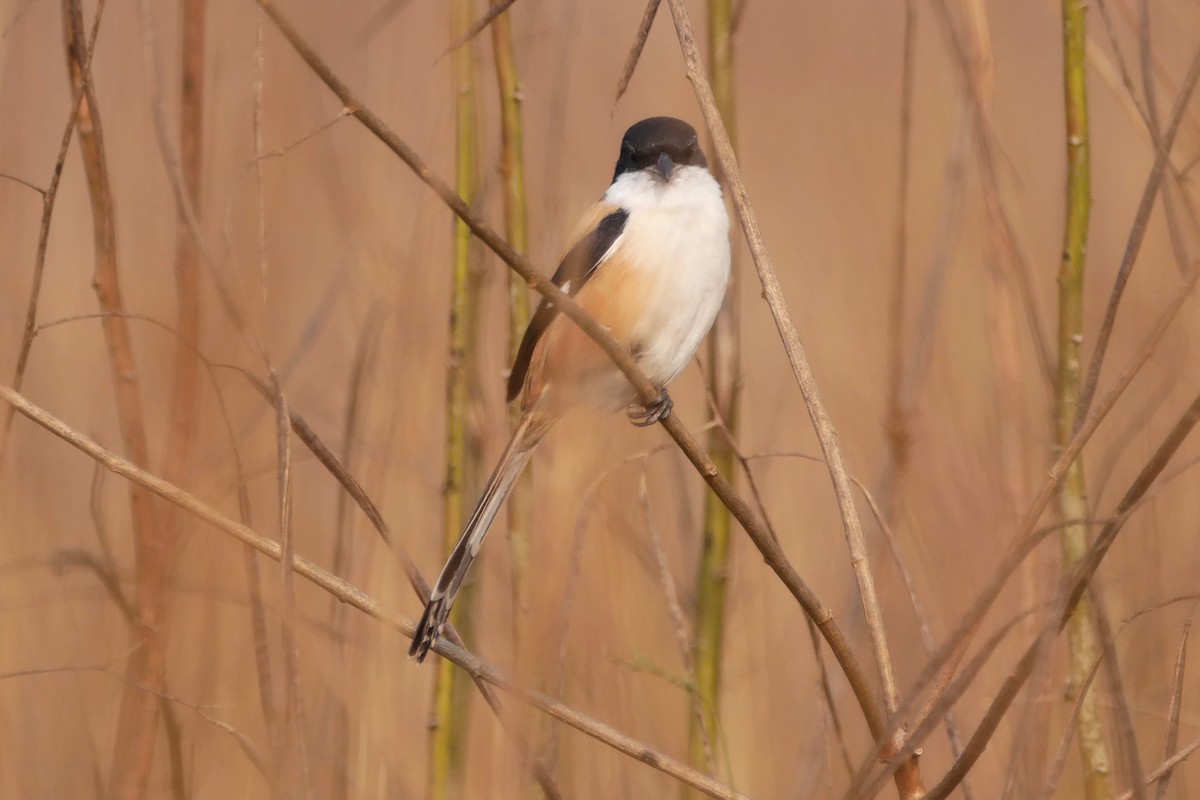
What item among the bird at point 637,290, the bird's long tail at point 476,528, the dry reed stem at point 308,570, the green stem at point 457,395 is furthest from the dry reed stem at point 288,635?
the bird at point 637,290

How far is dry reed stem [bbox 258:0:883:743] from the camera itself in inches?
49.6

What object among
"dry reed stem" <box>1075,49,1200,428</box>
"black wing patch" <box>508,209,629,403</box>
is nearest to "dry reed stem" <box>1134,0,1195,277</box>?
"dry reed stem" <box>1075,49,1200,428</box>

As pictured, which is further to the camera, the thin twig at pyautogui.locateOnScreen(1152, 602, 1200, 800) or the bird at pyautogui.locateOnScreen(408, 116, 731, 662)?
the bird at pyautogui.locateOnScreen(408, 116, 731, 662)

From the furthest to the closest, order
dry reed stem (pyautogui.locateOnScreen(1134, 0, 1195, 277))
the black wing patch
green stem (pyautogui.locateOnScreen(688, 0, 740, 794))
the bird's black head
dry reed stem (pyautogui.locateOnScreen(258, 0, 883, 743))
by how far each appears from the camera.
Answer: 1. the bird's black head
2. the black wing patch
3. green stem (pyautogui.locateOnScreen(688, 0, 740, 794))
4. dry reed stem (pyautogui.locateOnScreen(1134, 0, 1195, 277))
5. dry reed stem (pyautogui.locateOnScreen(258, 0, 883, 743))

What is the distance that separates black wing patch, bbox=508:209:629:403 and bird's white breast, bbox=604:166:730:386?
4 cm

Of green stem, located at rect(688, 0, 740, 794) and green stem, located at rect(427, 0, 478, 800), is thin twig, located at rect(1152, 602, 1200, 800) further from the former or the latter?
green stem, located at rect(427, 0, 478, 800)

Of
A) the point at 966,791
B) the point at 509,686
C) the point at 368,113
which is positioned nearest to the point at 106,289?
the point at 368,113

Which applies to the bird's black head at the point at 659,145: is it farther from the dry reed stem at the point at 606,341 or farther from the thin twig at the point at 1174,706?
the thin twig at the point at 1174,706

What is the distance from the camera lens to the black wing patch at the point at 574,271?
8.42ft

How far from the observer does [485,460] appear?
7.57 ft

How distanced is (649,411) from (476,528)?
26.3 inches

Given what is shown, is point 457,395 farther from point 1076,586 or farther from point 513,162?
point 1076,586

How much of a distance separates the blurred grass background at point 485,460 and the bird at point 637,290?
0.14 meters

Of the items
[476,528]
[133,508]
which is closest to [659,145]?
[476,528]
